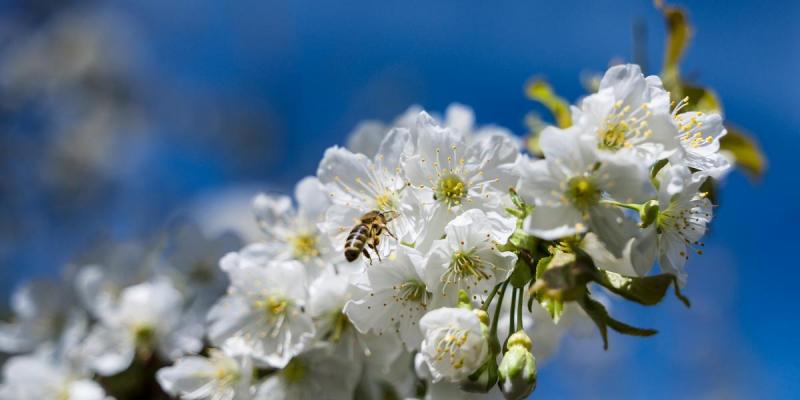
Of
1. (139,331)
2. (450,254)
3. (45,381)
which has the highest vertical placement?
(45,381)

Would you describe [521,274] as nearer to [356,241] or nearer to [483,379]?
[483,379]

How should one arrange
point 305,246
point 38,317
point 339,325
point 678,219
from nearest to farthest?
point 678,219, point 339,325, point 305,246, point 38,317

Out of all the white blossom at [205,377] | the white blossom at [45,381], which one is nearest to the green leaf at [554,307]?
the white blossom at [205,377]

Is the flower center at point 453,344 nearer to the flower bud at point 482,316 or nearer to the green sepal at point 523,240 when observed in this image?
the flower bud at point 482,316

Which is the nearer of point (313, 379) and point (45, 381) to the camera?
point (313, 379)

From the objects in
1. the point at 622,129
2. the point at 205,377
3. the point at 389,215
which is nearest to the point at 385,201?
the point at 389,215

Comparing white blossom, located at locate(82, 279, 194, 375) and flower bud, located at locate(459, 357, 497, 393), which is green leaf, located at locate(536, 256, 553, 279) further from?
white blossom, located at locate(82, 279, 194, 375)

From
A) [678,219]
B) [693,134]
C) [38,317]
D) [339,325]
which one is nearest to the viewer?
[678,219]
